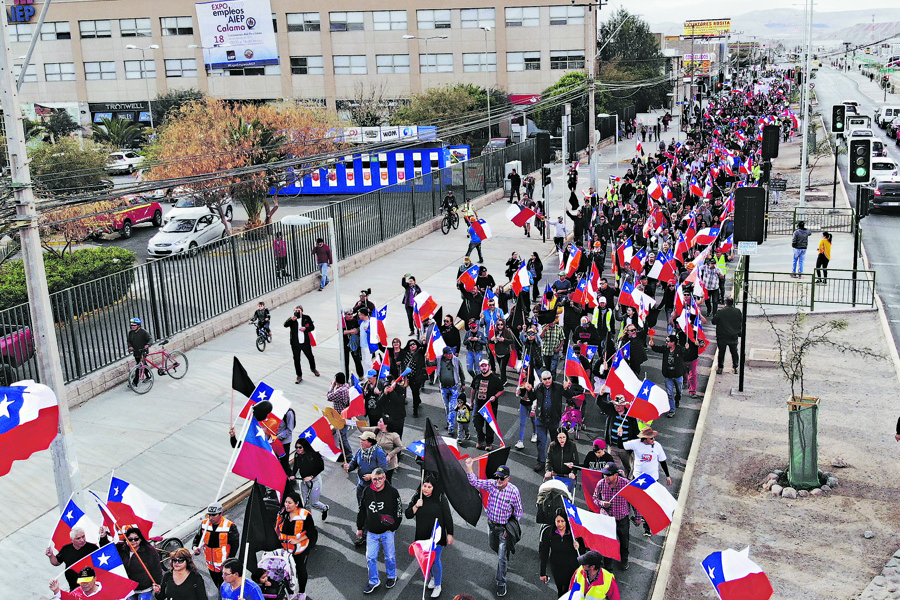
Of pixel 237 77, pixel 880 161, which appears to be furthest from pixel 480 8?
pixel 880 161

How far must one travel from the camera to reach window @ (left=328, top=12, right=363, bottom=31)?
7019 cm

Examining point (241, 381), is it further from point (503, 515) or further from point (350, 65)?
point (350, 65)

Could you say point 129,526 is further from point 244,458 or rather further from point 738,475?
point 738,475

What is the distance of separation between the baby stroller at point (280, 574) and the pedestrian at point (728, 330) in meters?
10.2

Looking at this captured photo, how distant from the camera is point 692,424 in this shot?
49.1ft

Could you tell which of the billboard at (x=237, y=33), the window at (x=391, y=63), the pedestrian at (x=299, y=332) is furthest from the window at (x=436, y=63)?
the pedestrian at (x=299, y=332)

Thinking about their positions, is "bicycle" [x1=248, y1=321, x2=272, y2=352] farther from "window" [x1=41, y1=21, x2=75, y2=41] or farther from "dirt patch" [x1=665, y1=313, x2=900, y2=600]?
"window" [x1=41, y1=21, x2=75, y2=41]

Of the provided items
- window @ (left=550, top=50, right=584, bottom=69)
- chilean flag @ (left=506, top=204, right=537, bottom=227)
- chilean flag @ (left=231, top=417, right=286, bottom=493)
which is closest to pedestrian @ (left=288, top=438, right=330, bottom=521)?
chilean flag @ (left=231, top=417, right=286, bottom=493)

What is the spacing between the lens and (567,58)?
2717 inches

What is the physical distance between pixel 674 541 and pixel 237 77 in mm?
67510

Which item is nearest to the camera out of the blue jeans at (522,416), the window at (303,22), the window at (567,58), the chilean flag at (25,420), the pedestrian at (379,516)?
the chilean flag at (25,420)

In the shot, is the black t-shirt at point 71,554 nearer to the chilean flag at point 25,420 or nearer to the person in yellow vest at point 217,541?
the chilean flag at point 25,420

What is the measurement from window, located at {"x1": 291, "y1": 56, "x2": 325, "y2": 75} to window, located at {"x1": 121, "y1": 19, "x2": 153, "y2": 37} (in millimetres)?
11887

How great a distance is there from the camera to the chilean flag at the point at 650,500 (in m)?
10.0
